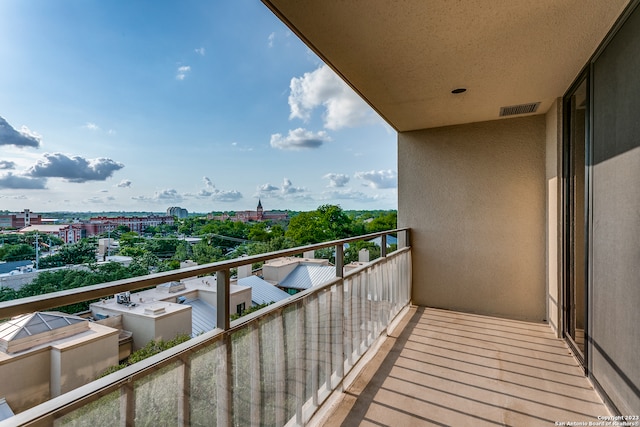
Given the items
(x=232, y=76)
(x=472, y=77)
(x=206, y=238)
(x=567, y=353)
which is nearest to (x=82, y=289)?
(x=472, y=77)

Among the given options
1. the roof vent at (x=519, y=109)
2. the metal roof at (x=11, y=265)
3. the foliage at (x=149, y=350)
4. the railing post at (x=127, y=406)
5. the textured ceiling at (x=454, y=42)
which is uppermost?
the textured ceiling at (x=454, y=42)

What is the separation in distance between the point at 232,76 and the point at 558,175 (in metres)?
29.5

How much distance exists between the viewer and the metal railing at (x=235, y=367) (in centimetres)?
→ 80

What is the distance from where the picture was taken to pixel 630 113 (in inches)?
64.8

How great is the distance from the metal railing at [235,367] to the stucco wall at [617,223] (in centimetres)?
153

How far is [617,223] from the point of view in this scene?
1778 millimetres

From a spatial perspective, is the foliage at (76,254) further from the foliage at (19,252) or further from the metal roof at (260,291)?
the metal roof at (260,291)

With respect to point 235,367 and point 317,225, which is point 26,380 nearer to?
point 235,367

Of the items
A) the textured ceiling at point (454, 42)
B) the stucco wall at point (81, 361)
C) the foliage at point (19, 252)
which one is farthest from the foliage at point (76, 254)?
the textured ceiling at point (454, 42)

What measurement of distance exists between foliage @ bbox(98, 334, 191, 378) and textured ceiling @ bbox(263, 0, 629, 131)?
1.70 metres

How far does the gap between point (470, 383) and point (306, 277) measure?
1458mm

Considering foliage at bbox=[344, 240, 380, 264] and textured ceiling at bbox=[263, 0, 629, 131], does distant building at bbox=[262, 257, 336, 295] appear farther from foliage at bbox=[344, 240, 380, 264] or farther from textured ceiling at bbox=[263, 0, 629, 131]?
textured ceiling at bbox=[263, 0, 629, 131]

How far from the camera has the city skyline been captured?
18219 mm

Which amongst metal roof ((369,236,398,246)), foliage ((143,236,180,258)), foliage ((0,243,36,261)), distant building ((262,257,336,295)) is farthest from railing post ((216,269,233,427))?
foliage ((143,236,180,258))
